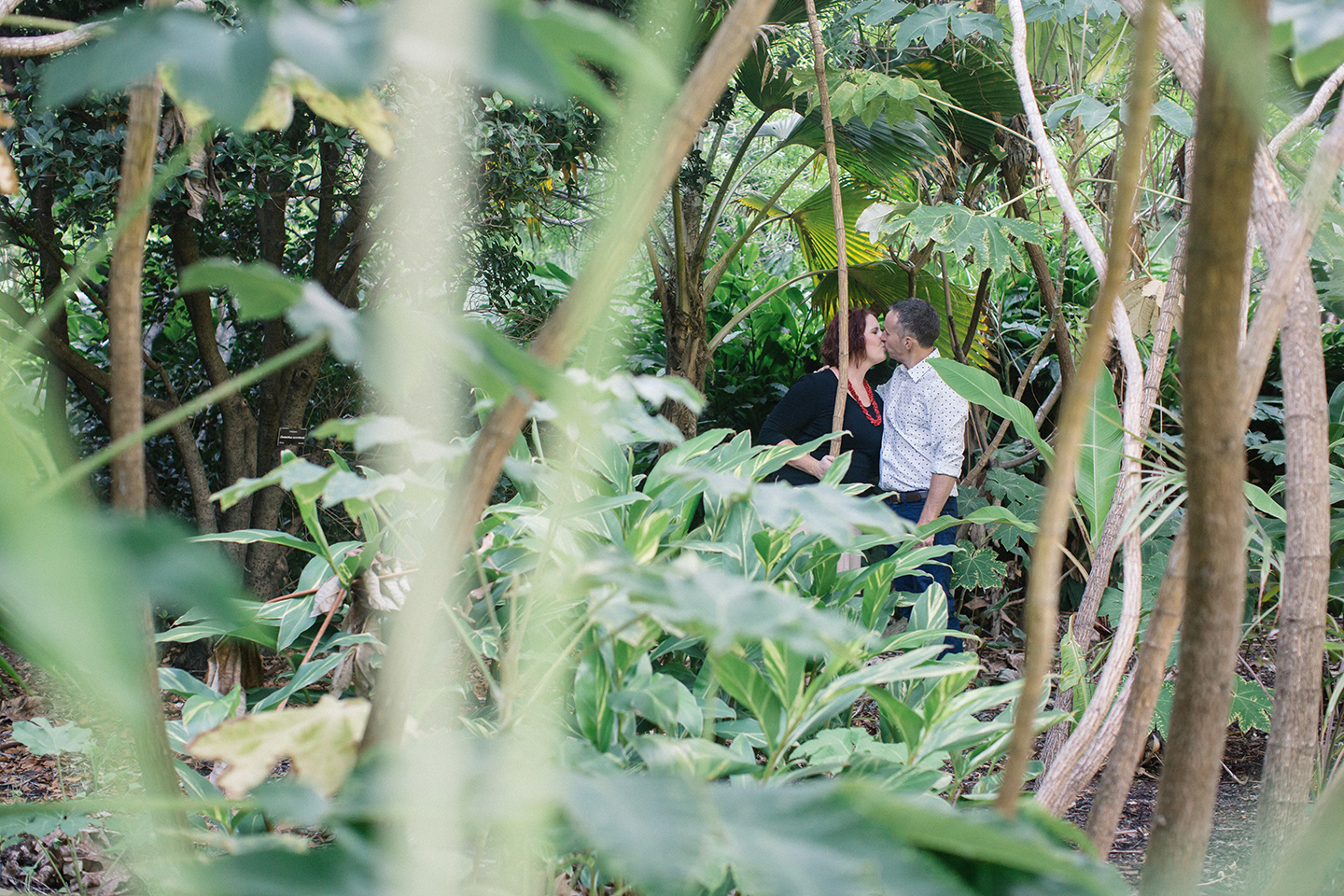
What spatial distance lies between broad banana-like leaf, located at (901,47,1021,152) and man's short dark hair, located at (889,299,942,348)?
2.25ft

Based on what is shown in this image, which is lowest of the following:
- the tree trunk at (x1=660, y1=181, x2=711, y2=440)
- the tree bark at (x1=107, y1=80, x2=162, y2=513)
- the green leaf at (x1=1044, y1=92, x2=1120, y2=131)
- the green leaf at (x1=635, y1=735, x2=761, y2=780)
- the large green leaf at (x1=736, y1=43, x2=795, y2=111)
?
the green leaf at (x1=635, y1=735, x2=761, y2=780)

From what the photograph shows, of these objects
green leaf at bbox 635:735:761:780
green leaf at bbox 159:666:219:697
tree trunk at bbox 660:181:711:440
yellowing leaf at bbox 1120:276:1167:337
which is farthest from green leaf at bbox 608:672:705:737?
tree trunk at bbox 660:181:711:440

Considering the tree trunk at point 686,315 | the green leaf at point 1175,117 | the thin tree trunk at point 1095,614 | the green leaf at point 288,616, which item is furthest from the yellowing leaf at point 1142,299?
the tree trunk at point 686,315

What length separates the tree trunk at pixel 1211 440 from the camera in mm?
313

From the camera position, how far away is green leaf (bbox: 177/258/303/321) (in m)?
0.31

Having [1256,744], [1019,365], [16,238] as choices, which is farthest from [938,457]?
[16,238]

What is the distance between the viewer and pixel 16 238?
255 centimetres

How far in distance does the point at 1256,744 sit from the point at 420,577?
8.54 ft

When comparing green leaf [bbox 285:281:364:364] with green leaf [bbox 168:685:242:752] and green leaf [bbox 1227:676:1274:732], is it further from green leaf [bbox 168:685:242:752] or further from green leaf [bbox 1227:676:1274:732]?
green leaf [bbox 1227:676:1274:732]

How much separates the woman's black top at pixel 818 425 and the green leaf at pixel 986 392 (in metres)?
1.11

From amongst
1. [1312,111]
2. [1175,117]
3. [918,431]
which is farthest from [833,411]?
[1312,111]

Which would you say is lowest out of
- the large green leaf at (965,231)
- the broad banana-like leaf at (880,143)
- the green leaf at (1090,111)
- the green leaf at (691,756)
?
the green leaf at (691,756)

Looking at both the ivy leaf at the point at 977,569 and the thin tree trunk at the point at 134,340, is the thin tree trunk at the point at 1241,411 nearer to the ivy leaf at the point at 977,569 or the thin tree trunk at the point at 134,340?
the thin tree trunk at the point at 134,340

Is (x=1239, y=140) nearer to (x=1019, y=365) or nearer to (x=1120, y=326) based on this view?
(x=1120, y=326)
